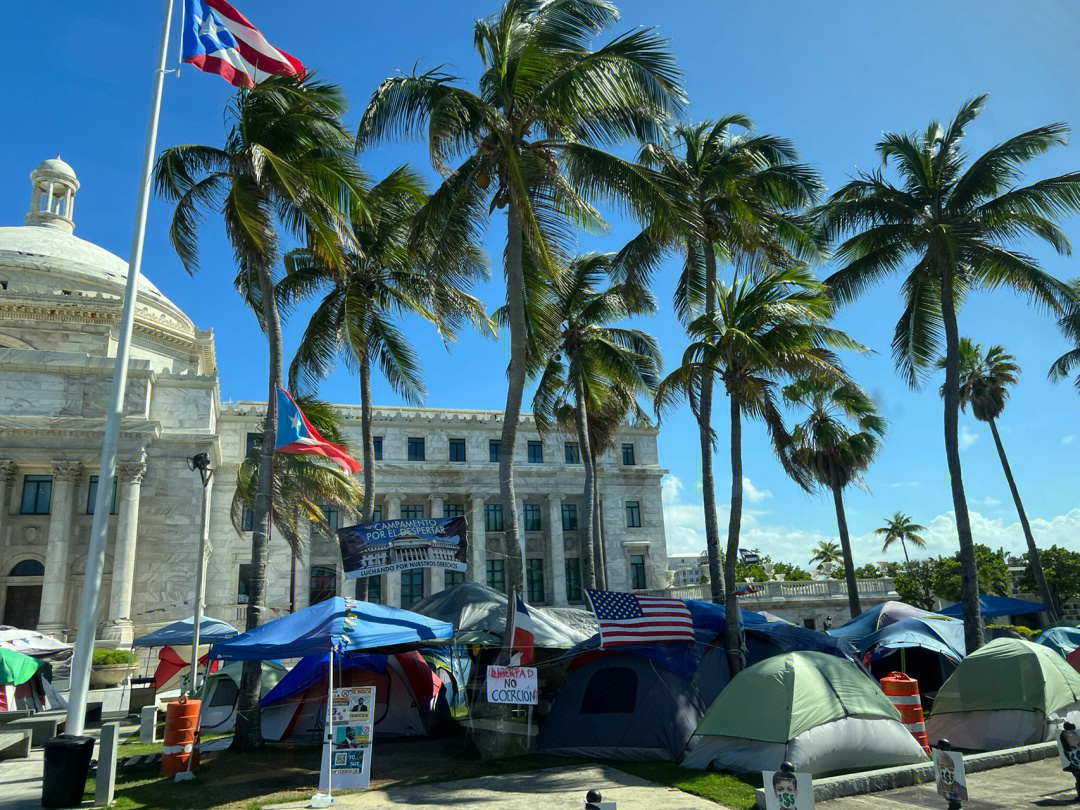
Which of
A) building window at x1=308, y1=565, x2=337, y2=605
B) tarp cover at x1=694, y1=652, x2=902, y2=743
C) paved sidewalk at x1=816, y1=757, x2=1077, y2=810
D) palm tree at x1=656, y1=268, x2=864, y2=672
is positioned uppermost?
palm tree at x1=656, y1=268, x2=864, y2=672

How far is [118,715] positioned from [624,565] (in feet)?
119

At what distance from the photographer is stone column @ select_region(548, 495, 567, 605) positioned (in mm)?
52344

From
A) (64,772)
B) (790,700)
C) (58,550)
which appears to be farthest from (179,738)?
(58,550)

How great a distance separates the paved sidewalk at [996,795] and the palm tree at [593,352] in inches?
448

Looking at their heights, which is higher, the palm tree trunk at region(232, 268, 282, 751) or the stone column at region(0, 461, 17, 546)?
the stone column at region(0, 461, 17, 546)

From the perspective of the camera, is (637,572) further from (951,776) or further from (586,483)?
(951,776)

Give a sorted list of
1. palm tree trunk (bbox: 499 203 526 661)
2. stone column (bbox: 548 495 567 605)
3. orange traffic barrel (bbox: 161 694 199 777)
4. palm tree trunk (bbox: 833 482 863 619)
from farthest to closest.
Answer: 1. stone column (bbox: 548 495 567 605)
2. palm tree trunk (bbox: 833 482 863 619)
3. palm tree trunk (bbox: 499 203 526 661)
4. orange traffic barrel (bbox: 161 694 199 777)

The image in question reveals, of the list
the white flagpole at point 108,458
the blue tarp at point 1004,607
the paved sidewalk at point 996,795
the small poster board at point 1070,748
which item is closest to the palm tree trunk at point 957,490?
the paved sidewalk at point 996,795

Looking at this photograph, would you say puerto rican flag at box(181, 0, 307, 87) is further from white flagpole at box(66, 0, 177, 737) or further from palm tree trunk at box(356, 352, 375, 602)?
palm tree trunk at box(356, 352, 375, 602)

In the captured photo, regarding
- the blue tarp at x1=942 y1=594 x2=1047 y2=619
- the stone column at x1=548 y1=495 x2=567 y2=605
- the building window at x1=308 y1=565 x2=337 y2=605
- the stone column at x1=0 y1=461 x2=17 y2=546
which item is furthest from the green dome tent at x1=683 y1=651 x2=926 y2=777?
the stone column at x1=548 y1=495 x2=567 y2=605

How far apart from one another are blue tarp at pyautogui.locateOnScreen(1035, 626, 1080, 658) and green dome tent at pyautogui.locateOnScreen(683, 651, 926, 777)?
12.6m

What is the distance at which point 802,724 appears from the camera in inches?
443

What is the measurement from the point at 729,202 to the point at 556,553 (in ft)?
120

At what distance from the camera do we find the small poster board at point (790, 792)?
7293 mm
